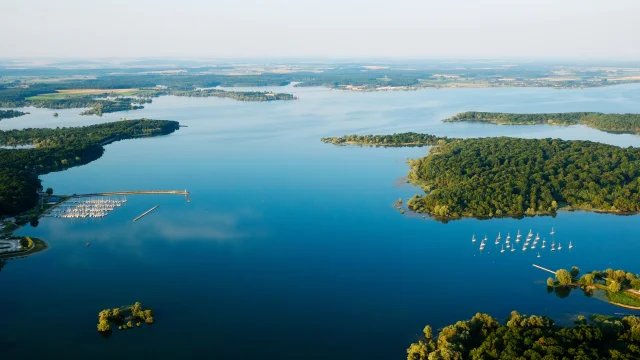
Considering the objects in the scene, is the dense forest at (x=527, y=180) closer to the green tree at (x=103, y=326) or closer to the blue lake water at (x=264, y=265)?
the blue lake water at (x=264, y=265)

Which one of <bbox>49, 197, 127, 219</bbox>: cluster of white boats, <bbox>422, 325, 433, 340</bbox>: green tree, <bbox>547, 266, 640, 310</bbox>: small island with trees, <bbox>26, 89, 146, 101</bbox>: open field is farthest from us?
<bbox>26, 89, 146, 101</bbox>: open field

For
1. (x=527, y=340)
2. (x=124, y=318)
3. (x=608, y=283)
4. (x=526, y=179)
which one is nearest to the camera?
(x=527, y=340)

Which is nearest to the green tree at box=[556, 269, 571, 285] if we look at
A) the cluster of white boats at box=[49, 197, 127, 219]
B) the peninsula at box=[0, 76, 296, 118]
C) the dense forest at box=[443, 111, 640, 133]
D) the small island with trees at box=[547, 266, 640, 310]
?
the small island with trees at box=[547, 266, 640, 310]

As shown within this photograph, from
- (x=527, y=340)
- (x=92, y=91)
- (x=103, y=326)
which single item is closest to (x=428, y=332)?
(x=527, y=340)

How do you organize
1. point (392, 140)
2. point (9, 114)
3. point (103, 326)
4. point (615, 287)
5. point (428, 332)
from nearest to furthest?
1. point (428, 332)
2. point (103, 326)
3. point (615, 287)
4. point (392, 140)
5. point (9, 114)

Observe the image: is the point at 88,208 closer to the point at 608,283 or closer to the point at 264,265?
the point at 264,265

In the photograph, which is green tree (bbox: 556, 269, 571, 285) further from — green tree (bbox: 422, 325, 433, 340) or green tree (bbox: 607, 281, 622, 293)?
green tree (bbox: 422, 325, 433, 340)

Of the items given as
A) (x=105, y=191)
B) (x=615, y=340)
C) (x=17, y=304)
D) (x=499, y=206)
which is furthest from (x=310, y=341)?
(x=105, y=191)
